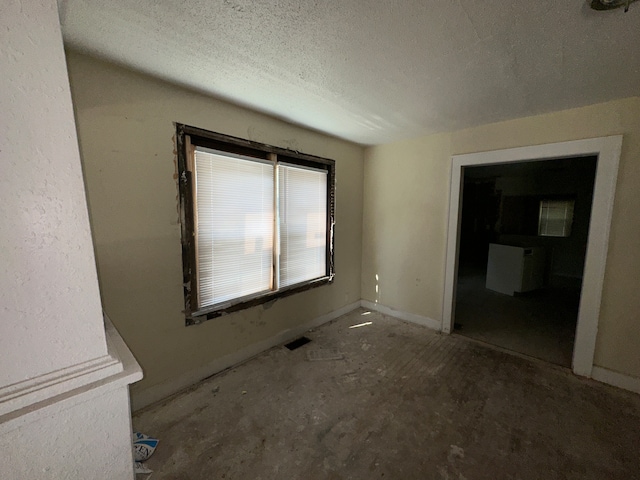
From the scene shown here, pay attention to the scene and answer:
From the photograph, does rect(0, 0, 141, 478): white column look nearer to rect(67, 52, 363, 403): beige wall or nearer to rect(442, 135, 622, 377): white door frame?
rect(67, 52, 363, 403): beige wall

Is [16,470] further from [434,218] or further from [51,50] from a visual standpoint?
[434,218]

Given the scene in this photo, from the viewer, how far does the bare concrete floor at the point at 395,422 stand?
1430 millimetres

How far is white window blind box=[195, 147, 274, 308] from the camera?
6.91 ft

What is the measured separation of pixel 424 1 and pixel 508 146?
2.02 m

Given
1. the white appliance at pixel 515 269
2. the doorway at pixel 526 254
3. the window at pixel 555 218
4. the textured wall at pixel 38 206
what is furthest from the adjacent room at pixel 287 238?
the window at pixel 555 218

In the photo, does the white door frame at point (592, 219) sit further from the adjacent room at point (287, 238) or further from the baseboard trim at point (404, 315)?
the baseboard trim at point (404, 315)

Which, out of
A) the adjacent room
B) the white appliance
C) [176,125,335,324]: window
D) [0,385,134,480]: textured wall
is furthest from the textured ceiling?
the white appliance

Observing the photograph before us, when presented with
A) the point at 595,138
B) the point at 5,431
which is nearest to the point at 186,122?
the point at 5,431

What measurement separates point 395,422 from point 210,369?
1554 mm

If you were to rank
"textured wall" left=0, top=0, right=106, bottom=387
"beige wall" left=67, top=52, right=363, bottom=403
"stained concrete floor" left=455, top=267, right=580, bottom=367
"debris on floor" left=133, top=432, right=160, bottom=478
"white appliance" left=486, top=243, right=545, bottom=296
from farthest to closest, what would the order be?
"white appliance" left=486, top=243, right=545, bottom=296 < "stained concrete floor" left=455, top=267, right=580, bottom=367 < "beige wall" left=67, top=52, right=363, bottom=403 < "debris on floor" left=133, top=432, right=160, bottom=478 < "textured wall" left=0, top=0, right=106, bottom=387

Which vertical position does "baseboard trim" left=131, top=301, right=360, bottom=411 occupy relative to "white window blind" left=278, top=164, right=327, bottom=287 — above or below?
below

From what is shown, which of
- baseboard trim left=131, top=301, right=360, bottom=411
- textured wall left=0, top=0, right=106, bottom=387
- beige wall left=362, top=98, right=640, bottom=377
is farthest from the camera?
beige wall left=362, top=98, right=640, bottom=377

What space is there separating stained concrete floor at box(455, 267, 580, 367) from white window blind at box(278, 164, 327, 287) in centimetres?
197

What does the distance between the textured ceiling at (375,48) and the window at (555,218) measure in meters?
4.99
